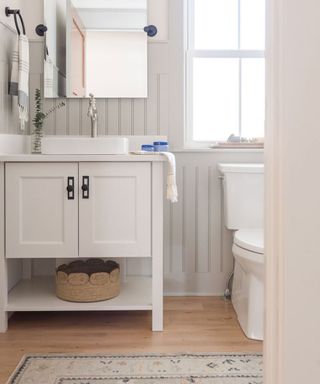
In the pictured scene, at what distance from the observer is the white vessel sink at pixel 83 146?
2.26 meters

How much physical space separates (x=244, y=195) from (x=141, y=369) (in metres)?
1.09

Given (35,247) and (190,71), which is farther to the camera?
(190,71)

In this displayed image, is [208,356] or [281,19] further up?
[281,19]

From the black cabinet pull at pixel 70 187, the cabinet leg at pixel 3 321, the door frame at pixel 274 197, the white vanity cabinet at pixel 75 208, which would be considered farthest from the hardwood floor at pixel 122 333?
the door frame at pixel 274 197

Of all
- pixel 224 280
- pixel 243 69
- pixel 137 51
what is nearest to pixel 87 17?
pixel 137 51

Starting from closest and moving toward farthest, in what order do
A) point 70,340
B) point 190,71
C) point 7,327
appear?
point 70,340 → point 7,327 → point 190,71

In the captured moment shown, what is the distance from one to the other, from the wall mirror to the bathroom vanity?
71 cm

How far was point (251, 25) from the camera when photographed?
9.68 ft

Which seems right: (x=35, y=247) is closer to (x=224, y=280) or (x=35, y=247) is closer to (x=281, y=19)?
(x=224, y=280)

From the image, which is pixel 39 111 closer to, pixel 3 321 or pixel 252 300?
pixel 3 321

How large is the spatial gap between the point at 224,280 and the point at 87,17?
172 cm

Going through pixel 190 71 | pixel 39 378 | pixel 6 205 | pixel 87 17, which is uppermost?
pixel 87 17

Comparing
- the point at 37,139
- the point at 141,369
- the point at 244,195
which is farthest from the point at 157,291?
the point at 37,139

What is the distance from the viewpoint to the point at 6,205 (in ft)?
7.34
